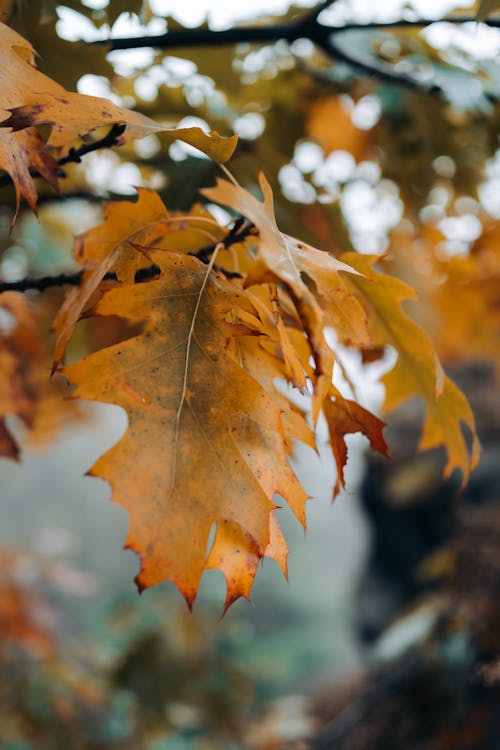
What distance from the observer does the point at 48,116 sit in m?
0.45

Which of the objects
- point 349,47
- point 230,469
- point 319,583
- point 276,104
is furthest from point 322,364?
point 319,583

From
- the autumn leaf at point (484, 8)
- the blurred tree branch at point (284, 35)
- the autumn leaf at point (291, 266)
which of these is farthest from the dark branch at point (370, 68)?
the autumn leaf at point (291, 266)

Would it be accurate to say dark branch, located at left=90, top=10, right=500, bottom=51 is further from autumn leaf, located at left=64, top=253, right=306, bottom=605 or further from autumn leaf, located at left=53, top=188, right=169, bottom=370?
autumn leaf, located at left=64, top=253, right=306, bottom=605

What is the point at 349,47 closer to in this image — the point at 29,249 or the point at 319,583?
the point at 29,249

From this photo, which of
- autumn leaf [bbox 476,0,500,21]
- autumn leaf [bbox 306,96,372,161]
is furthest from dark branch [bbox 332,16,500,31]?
autumn leaf [bbox 306,96,372,161]

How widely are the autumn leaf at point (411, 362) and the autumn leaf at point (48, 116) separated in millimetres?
192

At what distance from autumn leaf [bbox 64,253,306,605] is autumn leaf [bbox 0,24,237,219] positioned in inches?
3.8

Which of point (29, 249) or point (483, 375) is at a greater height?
point (29, 249)

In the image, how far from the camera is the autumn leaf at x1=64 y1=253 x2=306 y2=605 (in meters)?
0.44

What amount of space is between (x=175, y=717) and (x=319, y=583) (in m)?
12.3

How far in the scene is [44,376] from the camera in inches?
58.8

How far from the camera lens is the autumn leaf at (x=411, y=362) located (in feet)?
1.97

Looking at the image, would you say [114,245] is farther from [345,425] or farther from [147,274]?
[345,425]

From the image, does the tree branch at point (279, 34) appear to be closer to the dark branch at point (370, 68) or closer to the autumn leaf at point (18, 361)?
the dark branch at point (370, 68)
